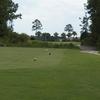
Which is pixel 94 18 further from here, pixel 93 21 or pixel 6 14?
pixel 6 14

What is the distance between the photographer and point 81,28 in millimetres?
114875

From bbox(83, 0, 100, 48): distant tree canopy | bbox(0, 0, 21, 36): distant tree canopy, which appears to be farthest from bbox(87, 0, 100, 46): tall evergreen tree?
bbox(0, 0, 21, 36): distant tree canopy

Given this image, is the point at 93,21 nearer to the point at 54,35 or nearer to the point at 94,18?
the point at 94,18

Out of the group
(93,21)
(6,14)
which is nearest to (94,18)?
(93,21)

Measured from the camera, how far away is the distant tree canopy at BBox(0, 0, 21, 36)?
10427cm

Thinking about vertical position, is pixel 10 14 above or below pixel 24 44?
above

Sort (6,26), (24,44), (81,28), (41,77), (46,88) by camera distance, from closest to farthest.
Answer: (46,88)
(41,77)
(24,44)
(6,26)
(81,28)

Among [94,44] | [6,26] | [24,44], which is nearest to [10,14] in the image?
[6,26]

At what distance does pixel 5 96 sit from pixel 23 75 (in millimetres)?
5834

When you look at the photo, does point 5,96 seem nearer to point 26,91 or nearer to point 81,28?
point 26,91

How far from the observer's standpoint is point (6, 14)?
10575 centimetres

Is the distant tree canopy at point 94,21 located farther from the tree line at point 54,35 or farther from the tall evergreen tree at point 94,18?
the tree line at point 54,35

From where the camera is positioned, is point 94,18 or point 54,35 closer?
point 94,18

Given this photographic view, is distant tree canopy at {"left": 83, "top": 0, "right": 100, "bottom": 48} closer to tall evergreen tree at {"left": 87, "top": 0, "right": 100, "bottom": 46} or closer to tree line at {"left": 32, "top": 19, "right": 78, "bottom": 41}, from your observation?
tall evergreen tree at {"left": 87, "top": 0, "right": 100, "bottom": 46}
